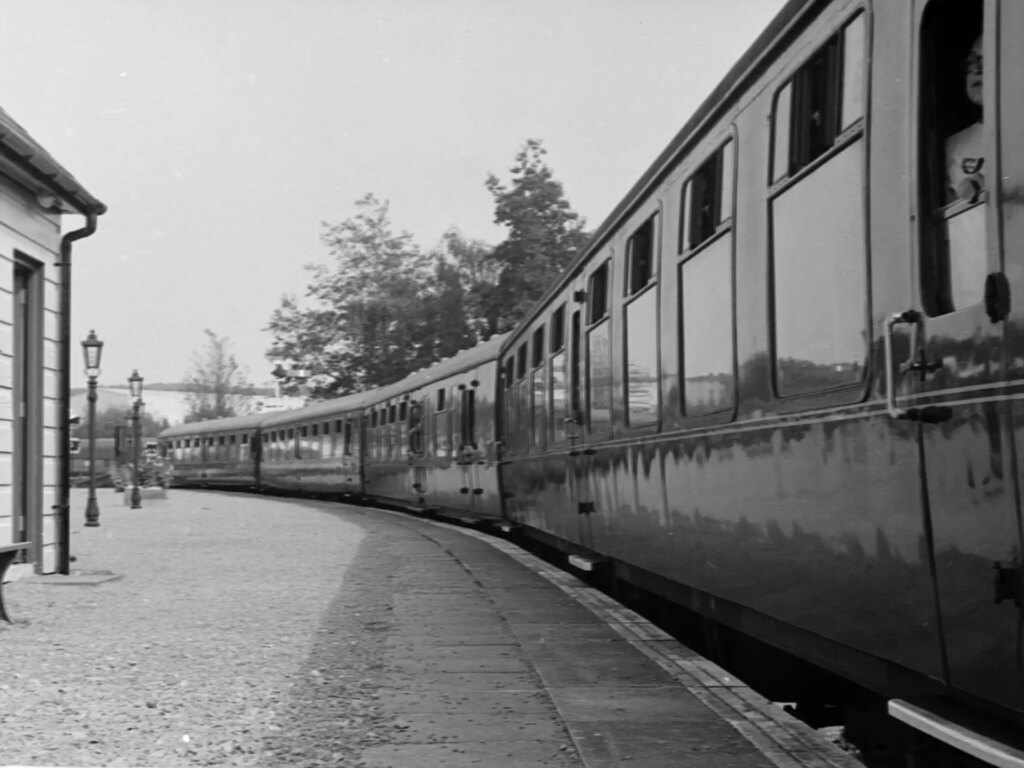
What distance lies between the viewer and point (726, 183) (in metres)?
5.59

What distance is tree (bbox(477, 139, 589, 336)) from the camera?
53.0 metres

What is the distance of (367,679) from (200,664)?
3.82ft

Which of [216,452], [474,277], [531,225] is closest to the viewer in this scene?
[216,452]

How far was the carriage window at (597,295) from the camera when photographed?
9.14 meters

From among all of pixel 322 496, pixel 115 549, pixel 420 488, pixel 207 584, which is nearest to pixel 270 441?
pixel 322 496

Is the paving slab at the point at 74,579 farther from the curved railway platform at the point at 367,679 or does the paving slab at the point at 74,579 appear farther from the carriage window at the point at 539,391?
the carriage window at the point at 539,391

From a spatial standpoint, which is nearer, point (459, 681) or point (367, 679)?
point (459, 681)

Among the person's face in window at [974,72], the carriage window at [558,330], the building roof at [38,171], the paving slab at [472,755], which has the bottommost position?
the paving slab at [472,755]

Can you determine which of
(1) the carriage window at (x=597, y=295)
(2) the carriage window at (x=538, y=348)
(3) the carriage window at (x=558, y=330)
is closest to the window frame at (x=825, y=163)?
(1) the carriage window at (x=597, y=295)

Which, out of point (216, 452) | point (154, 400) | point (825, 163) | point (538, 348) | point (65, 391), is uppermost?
point (154, 400)

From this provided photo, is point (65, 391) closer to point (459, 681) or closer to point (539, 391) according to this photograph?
point (539, 391)

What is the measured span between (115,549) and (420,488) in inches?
305

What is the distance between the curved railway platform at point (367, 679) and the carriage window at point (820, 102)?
2098 mm

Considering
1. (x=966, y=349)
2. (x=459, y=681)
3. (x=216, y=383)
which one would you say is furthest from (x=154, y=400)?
(x=966, y=349)
